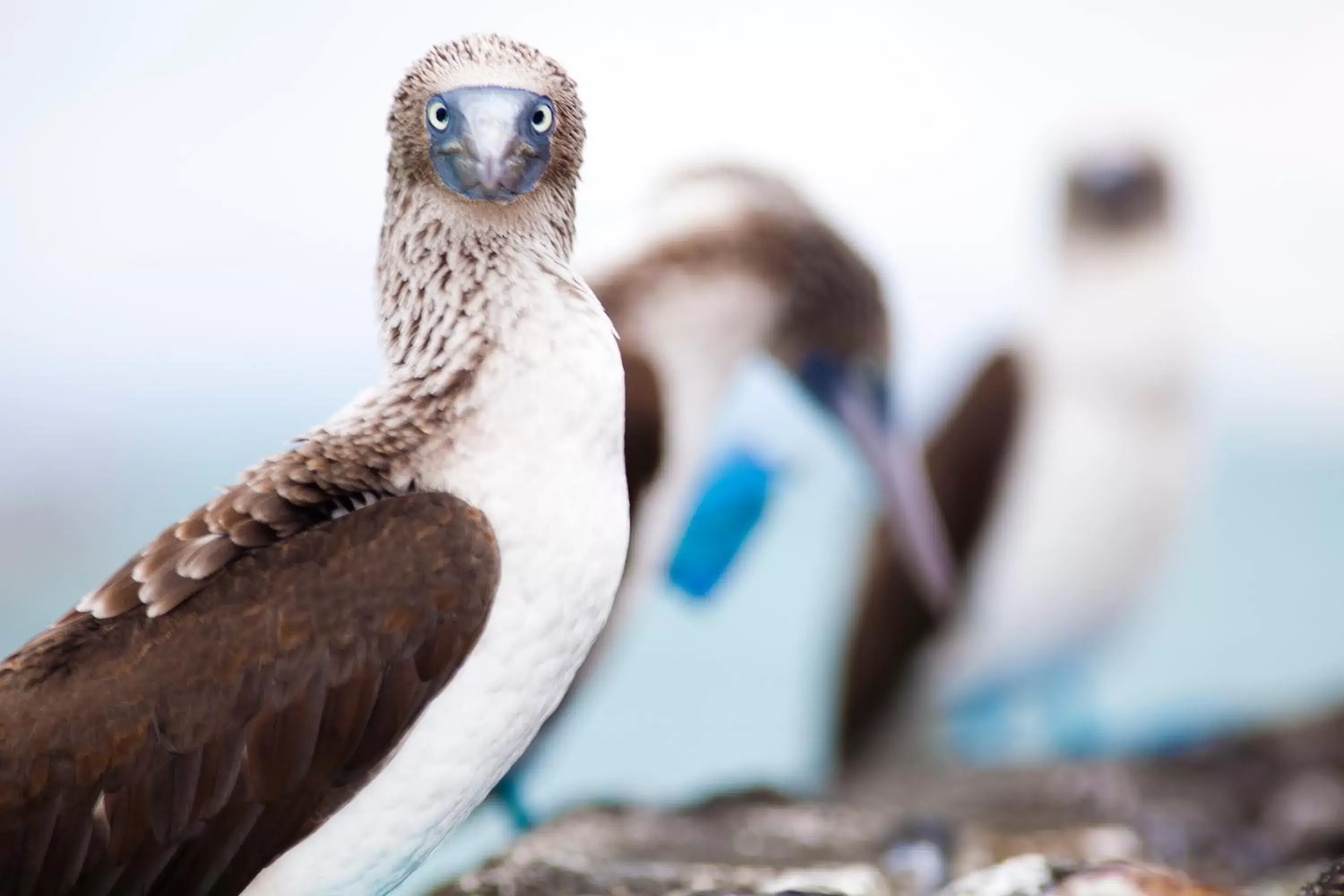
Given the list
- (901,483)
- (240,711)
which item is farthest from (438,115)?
(901,483)

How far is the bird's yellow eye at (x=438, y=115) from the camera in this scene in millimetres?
1690

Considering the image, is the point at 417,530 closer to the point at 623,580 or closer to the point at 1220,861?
the point at 623,580

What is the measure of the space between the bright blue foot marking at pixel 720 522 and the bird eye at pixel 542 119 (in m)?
1.38

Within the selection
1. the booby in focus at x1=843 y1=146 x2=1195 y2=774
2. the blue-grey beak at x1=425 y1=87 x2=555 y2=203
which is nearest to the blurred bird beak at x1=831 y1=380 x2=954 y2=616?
the booby in focus at x1=843 y1=146 x2=1195 y2=774

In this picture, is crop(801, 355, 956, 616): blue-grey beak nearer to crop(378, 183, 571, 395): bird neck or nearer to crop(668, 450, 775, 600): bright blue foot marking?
crop(668, 450, 775, 600): bright blue foot marking

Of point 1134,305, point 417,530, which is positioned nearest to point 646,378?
point 417,530

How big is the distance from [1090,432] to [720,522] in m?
1.91

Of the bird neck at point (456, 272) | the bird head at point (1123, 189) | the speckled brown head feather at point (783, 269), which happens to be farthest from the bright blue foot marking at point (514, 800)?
the bird head at point (1123, 189)

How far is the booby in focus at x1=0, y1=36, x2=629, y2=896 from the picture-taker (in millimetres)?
1650

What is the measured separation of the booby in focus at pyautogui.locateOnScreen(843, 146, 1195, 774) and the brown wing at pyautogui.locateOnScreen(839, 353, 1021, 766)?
1 cm

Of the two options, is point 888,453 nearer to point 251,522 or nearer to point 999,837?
point 999,837

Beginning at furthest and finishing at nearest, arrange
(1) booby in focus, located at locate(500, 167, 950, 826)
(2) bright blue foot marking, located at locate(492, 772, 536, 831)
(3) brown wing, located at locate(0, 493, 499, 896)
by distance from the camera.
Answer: (1) booby in focus, located at locate(500, 167, 950, 826), (2) bright blue foot marking, located at locate(492, 772, 536, 831), (3) brown wing, located at locate(0, 493, 499, 896)

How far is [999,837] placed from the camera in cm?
299

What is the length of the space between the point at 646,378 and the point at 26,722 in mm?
1373
